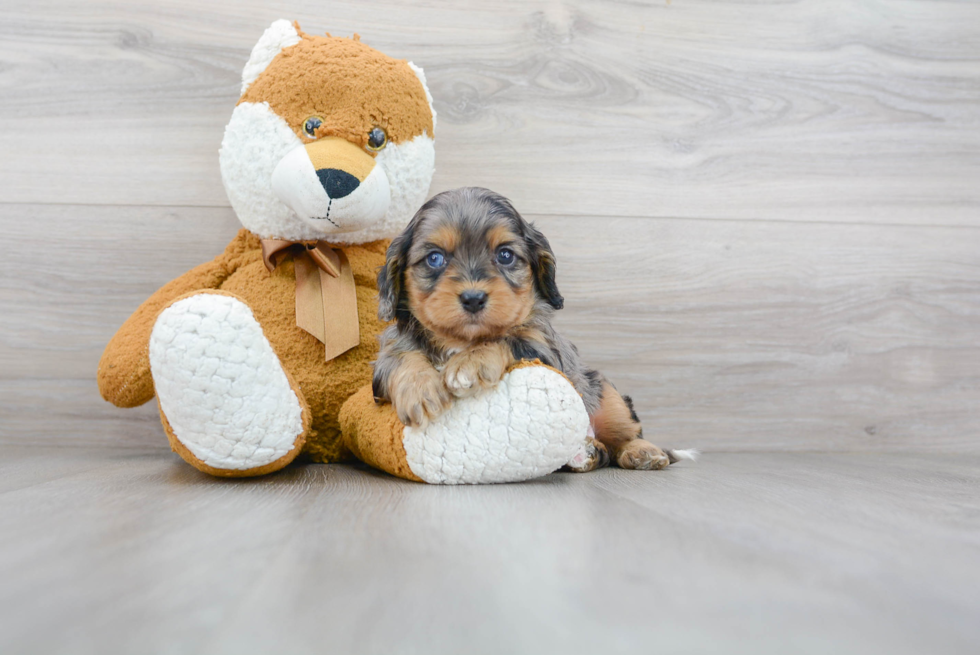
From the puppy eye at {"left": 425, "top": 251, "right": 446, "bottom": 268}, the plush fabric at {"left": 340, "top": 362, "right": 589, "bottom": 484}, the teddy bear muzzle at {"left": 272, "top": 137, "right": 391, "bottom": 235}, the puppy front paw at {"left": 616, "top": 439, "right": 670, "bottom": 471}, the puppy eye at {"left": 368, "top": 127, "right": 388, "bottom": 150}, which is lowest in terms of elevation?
the puppy front paw at {"left": 616, "top": 439, "right": 670, "bottom": 471}

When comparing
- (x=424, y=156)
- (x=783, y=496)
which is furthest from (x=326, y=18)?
(x=783, y=496)

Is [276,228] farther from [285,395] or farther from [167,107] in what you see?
[167,107]

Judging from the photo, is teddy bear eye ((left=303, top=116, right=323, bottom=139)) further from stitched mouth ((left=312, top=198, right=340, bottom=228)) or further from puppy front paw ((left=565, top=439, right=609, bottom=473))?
puppy front paw ((left=565, top=439, right=609, bottom=473))

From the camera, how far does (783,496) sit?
121cm

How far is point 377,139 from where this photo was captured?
1452 millimetres

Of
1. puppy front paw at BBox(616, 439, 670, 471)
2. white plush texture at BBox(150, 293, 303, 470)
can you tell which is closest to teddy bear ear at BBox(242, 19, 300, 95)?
white plush texture at BBox(150, 293, 303, 470)

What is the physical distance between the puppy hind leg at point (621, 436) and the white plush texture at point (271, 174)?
662 millimetres

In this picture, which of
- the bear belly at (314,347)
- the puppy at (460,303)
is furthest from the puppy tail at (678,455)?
the bear belly at (314,347)

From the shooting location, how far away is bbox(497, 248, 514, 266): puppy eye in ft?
4.21

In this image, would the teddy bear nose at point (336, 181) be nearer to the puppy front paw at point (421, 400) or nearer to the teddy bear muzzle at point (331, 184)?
the teddy bear muzzle at point (331, 184)

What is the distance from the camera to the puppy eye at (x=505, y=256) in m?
1.28

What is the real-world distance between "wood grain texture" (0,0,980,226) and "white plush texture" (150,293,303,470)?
83 centimetres

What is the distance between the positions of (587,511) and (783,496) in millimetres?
419

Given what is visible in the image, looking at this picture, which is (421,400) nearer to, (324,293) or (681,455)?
(324,293)
